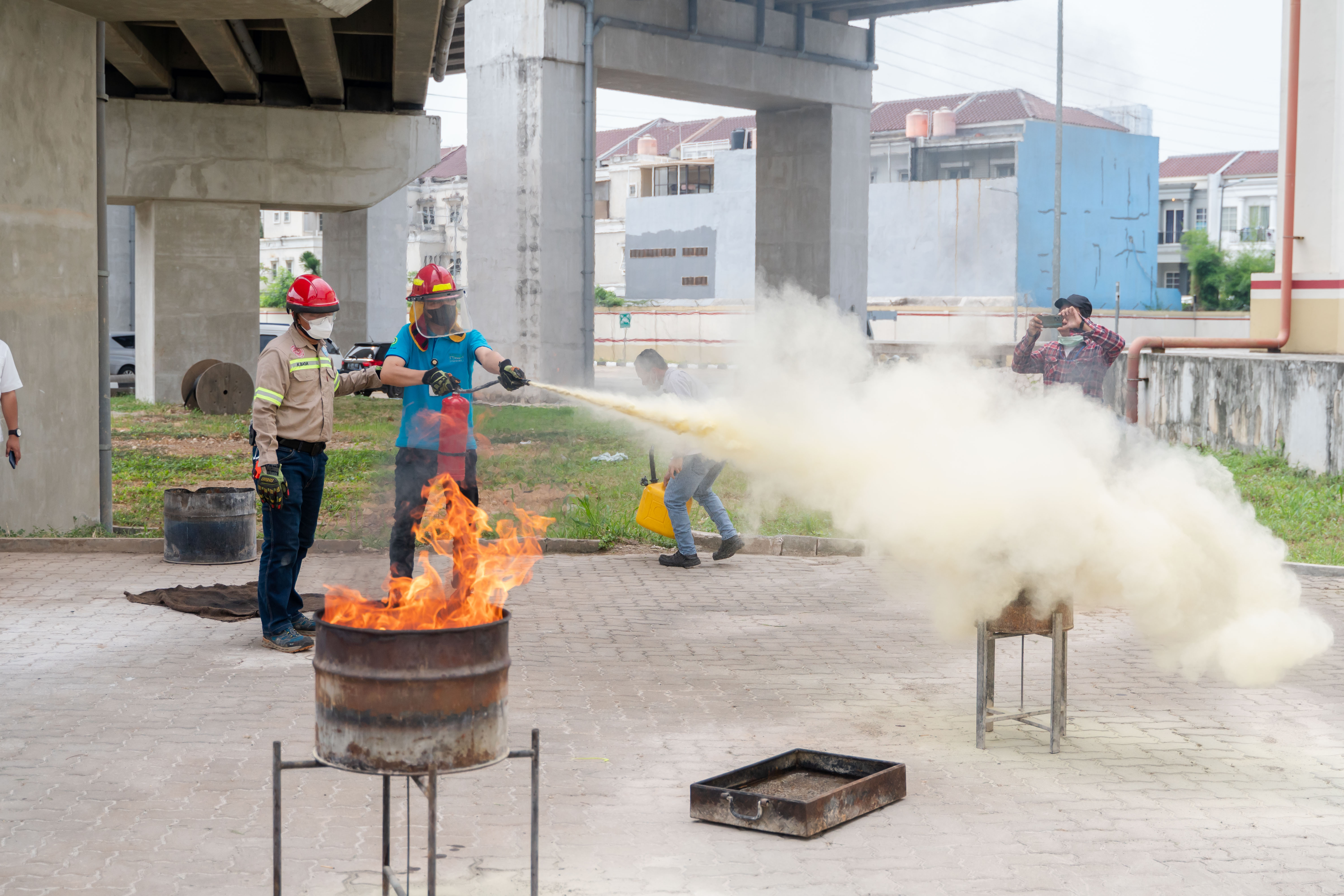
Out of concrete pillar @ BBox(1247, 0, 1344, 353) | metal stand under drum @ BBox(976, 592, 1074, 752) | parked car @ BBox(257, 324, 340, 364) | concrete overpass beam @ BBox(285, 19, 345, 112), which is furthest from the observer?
parked car @ BBox(257, 324, 340, 364)

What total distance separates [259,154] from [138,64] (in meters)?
3.60

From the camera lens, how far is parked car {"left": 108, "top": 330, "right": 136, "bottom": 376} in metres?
30.2

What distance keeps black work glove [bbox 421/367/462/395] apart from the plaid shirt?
16.0 ft

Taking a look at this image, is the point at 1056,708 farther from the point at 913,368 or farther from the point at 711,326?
the point at 711,326

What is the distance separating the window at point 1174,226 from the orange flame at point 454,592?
72.2 m

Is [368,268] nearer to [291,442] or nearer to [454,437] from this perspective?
[454,437]

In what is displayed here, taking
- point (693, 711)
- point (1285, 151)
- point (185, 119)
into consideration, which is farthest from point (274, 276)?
point (693, 711)

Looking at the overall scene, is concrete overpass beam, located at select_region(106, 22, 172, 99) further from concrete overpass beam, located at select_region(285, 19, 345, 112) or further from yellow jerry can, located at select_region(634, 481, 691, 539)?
yellow jerry can, located at select_region(634, 481, 691, 539)

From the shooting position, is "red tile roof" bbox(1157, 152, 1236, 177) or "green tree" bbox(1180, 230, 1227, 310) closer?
"green tree" bbox(1180, 230, 1227, 310)

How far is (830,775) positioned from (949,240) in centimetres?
5318

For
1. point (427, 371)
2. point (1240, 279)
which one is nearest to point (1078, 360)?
point (427, 371)

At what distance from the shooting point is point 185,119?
23.6 metres

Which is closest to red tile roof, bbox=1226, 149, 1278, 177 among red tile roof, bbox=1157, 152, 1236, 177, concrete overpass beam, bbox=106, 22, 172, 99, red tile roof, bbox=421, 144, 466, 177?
red tile roof, bbox=1157, 152, 1236, 177

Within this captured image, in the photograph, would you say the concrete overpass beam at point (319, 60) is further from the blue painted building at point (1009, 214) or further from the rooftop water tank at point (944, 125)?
the rooftop water tank at point (944, 125)
